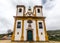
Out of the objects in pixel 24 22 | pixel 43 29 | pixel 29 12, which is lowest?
pixel 43 29

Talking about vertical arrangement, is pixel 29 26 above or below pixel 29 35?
above

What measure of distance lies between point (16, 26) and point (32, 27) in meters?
3.61

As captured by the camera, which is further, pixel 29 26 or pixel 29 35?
pixel 29 26

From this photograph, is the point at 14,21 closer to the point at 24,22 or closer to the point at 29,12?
the point at 24,22

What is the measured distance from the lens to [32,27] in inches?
948

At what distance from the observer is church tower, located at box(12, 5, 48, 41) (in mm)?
22703

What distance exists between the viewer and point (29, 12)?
2677 cm

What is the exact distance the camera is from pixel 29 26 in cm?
2395

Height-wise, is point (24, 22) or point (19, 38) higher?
point (24, 22)

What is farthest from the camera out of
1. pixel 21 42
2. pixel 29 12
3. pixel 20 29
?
pixel 29 12

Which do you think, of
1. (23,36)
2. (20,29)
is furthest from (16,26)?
(23,36)

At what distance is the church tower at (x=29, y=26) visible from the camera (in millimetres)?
22703

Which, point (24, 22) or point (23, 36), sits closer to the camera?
point (23, 36)

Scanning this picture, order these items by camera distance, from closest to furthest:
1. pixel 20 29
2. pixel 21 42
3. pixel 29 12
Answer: pixel 21 42, pixel 20 29, pixel 29 12
